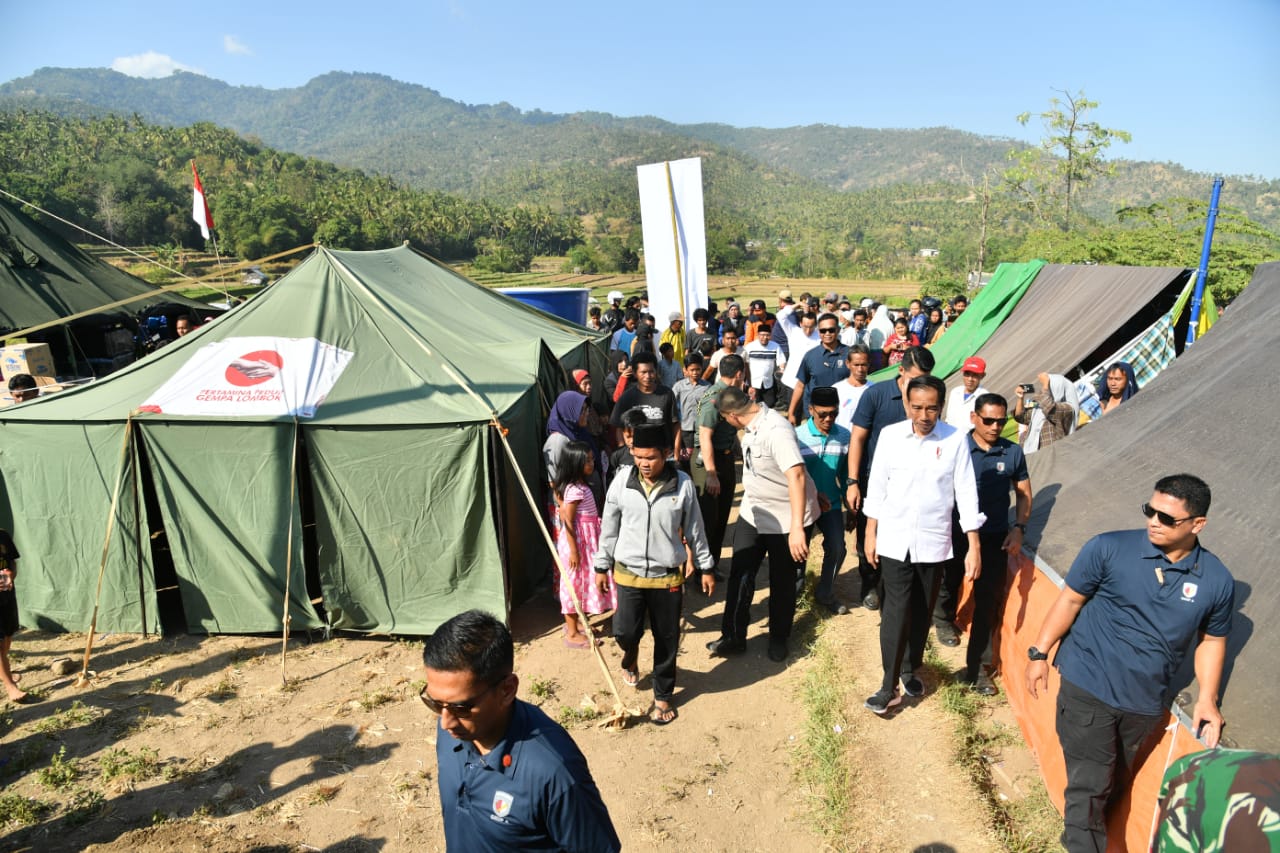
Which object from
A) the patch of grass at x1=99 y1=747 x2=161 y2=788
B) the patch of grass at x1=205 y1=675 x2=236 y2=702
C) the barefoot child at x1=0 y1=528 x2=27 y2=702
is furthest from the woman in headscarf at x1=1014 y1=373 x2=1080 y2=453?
the barefoot child at x1=0 y1=528 x2=27 y2=702

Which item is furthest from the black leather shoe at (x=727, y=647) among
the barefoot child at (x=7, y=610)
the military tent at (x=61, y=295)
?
the military tent at (x=61, y=295)

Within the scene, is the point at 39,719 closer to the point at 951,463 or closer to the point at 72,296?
the point at 951,463

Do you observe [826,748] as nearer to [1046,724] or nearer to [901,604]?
[901,604]

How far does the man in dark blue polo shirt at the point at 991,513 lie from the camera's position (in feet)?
13.1

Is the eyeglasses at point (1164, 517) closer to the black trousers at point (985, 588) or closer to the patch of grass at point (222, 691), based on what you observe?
the black trousers at point (985, 588)

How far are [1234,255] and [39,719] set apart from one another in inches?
747

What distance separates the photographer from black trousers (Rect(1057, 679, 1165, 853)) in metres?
2.74

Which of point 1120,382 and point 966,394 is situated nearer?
point 966,394

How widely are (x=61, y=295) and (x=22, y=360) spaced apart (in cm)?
478

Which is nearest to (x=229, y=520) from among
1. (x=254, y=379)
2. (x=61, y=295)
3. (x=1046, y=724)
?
(x=254, y=379)

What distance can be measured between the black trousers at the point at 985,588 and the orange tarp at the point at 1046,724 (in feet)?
0.23

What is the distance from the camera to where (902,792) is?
3.61 m

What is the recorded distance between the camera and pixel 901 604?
12.6 ft

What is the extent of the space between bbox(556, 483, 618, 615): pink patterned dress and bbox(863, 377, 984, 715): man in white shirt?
1.85 meters
